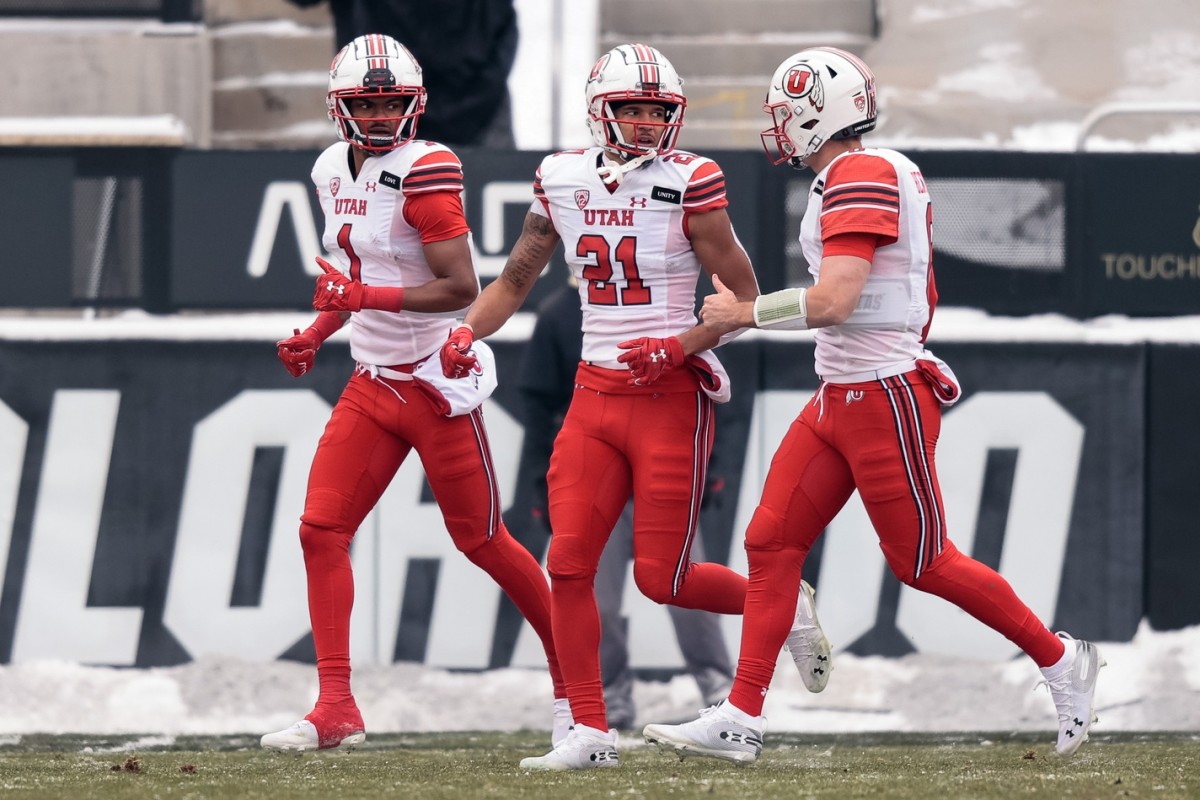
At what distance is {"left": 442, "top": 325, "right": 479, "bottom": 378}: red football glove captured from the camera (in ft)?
17.7

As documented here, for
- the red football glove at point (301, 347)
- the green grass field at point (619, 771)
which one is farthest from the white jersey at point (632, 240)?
the green grass field at point (619, 771)

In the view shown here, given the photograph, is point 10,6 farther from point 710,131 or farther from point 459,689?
point 459,689

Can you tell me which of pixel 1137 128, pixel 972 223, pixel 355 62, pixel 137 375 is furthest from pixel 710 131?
pixel 355 62

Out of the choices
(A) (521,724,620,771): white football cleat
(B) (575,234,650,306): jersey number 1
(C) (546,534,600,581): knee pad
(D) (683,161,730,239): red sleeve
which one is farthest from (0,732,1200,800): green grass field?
(D) (683,161,730,239): red sleeve

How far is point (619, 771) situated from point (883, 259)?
4.86 ft

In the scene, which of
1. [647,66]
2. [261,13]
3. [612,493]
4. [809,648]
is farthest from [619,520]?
[261,13]

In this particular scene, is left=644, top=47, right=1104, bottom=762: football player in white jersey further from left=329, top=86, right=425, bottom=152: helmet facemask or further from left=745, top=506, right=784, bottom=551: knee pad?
left=329, top=86, right=425, bottom=152: helmet facemask

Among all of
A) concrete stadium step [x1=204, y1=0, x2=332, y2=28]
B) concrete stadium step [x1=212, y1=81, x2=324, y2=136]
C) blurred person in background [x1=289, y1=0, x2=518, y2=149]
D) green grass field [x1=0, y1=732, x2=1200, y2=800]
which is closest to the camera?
green grass field [x1=0, y1=732, x2=1200, y2=800]

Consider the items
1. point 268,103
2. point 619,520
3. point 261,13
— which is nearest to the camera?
point 619,520

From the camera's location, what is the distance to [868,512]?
17.5 ft

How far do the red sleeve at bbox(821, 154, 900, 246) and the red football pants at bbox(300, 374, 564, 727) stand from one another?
1.28m

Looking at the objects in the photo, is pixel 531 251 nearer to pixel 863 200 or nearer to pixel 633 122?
pixel 633 122

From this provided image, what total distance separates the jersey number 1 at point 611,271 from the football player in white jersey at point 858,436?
251mm

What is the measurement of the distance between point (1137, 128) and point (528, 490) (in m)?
4.27
